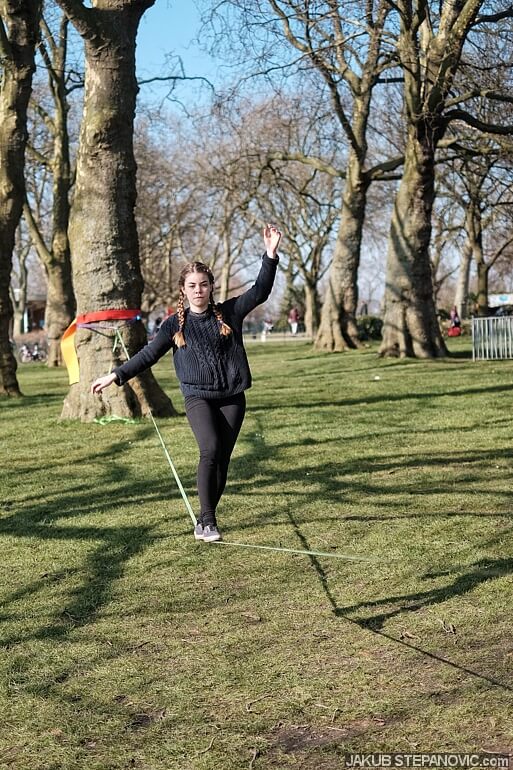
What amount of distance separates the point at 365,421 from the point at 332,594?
7.55m

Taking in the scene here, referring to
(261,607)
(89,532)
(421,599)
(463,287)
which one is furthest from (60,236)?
(463,287)

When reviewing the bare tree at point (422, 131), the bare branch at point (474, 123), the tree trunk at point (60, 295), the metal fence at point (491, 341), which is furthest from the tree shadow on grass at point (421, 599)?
the tree trunk at point (60, 295)

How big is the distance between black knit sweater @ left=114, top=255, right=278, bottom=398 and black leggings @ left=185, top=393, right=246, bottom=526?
80 millimetres

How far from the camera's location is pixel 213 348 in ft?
22.1

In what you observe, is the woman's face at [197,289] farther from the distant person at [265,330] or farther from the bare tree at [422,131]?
the distant person at [265,330]

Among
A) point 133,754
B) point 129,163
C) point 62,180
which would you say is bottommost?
point 133,754

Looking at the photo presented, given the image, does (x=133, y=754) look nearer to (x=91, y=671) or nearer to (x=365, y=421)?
(x=91, y=671)

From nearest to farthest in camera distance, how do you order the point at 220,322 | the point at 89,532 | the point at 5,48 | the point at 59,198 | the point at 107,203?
the point at 220,322
the point at 89,532
the point at 107,203
the point at 5,48
the point at 59,198

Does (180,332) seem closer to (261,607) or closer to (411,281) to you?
(261,607)

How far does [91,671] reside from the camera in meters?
5.08

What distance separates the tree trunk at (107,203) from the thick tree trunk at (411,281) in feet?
34.9

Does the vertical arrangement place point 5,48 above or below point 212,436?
above

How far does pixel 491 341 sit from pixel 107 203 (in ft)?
A: 41.0

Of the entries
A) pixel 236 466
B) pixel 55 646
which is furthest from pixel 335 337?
pixel 55 646
